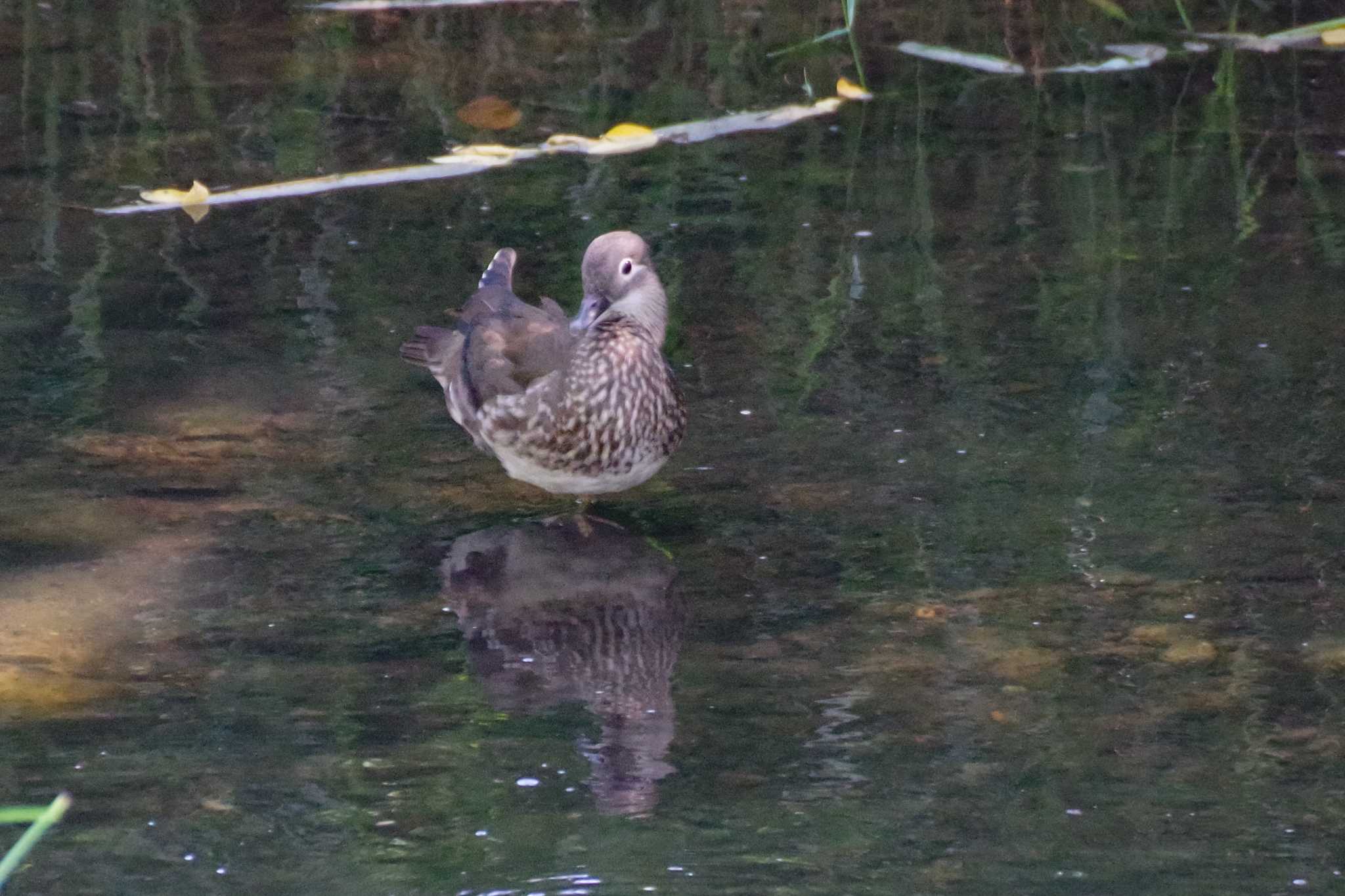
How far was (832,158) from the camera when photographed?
22.0 feet

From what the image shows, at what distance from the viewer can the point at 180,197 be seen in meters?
6.23

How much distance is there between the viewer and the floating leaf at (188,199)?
6.20 metres

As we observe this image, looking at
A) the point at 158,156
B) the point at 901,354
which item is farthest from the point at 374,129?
the point at 901,354

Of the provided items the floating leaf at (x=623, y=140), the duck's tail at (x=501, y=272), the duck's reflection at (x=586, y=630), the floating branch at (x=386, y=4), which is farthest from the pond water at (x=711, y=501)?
the duck's tail at (x=501, y=272)

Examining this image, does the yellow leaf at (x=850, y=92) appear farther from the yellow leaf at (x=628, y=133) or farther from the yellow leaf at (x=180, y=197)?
the yellow leaf at (x=180, y=197)

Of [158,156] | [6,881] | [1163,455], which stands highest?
[158,156]

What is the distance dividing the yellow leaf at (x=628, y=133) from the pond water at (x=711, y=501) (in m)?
0.14

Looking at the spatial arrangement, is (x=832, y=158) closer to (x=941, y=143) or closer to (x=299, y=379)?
(x=941, y=143)

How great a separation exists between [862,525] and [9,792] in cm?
192

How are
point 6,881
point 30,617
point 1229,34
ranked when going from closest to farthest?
point 6,881 → point 30,617 → point 1229,34

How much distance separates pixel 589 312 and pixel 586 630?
→ 100cm

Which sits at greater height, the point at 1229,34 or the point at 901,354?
the point at 1229,34

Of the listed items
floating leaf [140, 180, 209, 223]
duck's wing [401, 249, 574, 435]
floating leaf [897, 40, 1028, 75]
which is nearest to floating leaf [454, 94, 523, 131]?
floating leaf [140, 180, 209, 223]

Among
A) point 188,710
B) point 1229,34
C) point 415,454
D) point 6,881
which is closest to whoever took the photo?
point 6,881
